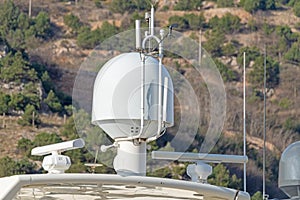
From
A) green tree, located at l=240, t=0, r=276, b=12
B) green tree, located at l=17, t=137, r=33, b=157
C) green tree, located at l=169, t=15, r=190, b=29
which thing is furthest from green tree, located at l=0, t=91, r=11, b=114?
green tree, located at l=240, t=0, r=276, b=12

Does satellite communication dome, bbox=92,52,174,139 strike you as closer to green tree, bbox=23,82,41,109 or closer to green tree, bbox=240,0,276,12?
green tree, bbox=23,82,41,109

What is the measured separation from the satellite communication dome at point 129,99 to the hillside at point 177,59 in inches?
1806

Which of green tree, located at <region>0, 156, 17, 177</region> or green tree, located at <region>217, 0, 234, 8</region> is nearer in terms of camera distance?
green tree, located at <region>0, 156, 17, 177</region>

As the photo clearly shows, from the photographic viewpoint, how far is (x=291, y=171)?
19.6 metres

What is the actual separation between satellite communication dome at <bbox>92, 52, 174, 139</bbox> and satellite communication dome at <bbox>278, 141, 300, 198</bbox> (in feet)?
12.0

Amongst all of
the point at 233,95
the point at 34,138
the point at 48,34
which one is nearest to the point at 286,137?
the point at 233,95

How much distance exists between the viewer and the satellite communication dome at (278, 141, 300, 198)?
19.5 meters

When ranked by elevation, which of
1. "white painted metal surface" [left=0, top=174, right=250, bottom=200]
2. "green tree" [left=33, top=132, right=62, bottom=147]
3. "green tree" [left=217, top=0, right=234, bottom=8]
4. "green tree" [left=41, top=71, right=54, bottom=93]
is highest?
"green tree" [left=217, top=0, right=234, bottom=8]

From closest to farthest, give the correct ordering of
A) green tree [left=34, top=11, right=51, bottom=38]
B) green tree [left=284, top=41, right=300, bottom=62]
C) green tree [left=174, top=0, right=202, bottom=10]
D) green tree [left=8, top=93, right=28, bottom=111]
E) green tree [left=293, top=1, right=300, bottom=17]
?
green tree [left=8, top=93, right=28, bottom=111]
green tree [left=284, top=41, right=300, bottom=62]
green tree [left=34, top=11, right=51, bottom=38]
green tree [left=293, top=1, right=300, bottom=17]
green tree [left=174, top=0, right=202, bottom=10]

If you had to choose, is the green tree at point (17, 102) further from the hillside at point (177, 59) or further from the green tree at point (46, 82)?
the green tree at point (46, 82)

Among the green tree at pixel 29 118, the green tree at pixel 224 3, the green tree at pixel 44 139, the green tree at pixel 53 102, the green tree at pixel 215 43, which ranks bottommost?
the green tree at pixel 44 139

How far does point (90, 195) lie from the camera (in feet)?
45.7

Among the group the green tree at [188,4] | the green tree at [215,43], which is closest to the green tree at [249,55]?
the green tree at [215,43]

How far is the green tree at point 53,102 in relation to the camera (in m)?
82.4
